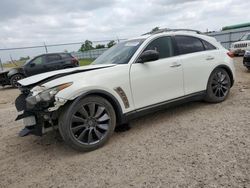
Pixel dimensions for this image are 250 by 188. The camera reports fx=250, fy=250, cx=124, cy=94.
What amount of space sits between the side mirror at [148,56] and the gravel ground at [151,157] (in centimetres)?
121

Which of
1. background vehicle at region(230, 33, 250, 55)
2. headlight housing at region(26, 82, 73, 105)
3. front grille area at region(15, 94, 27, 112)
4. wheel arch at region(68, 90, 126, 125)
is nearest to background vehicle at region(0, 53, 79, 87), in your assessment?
front grille area at region(15, 94, 27, 112)

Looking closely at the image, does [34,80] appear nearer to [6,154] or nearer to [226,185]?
[6,154]

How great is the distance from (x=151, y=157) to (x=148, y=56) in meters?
1.71

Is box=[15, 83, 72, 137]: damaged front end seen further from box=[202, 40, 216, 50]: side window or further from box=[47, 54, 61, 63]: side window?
box=[47, 54, 61, 63]: side window

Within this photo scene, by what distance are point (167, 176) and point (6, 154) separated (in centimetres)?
268

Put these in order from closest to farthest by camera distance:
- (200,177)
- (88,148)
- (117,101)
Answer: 1. (200,177)
2. (88,148)
3. (117,101)

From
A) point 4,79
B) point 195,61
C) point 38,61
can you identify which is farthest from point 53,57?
point 195,61

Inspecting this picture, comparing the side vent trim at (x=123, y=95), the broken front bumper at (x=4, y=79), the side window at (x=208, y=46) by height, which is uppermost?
the side window at (x=208, y=46)

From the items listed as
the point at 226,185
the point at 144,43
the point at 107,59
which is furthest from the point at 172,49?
the point at 226,185

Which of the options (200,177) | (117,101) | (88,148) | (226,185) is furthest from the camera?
(117,101)

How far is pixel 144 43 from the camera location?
452cm

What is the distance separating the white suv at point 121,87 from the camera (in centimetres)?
360

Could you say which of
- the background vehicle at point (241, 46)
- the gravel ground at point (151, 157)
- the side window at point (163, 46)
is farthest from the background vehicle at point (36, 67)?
the background vehicle at point (241, 46)

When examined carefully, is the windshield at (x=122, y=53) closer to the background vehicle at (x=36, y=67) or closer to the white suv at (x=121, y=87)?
the white suv at (x=121, y=87)
